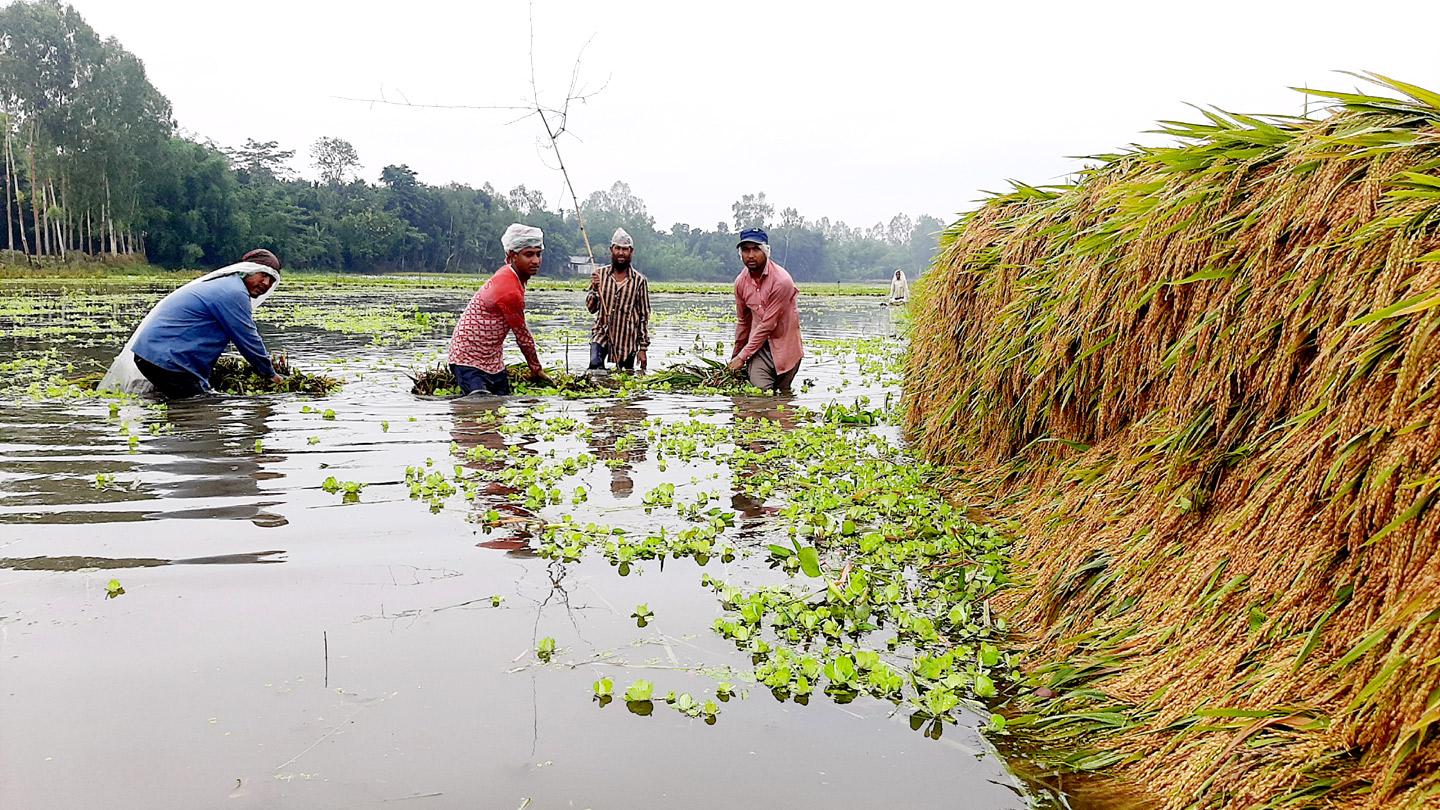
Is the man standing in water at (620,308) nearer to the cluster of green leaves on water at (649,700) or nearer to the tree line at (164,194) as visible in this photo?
the cluster of green leaves on water at (649,700)

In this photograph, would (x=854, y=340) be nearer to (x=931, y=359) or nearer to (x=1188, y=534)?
(x=931, y=359)

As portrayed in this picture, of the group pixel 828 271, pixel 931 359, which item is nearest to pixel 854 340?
pixel 931 359

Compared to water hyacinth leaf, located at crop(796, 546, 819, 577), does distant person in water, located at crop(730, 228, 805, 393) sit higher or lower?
higher

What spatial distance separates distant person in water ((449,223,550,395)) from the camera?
34.0 ft

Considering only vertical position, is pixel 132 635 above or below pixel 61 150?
below

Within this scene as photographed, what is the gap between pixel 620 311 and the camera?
12.2m

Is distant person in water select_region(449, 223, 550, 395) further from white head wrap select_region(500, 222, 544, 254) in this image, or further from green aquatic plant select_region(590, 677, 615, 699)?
green aquatic plant select_region(590, 677, 615, 699)

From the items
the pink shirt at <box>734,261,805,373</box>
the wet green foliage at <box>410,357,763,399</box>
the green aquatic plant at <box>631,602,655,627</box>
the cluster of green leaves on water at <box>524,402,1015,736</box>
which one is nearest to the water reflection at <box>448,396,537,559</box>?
the cluster of green leaves on water at <box>524,402,1015,736</box>

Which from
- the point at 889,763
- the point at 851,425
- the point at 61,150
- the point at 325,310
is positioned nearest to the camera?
the point at 889,763

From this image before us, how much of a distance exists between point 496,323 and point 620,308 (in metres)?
2.01

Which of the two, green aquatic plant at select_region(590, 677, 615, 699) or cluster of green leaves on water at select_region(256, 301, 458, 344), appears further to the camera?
cluster of green leaves on water at select_region(256, 301, 458, 344)

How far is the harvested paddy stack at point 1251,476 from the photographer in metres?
2.27

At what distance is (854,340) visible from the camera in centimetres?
2238

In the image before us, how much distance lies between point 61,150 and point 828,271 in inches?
4064
